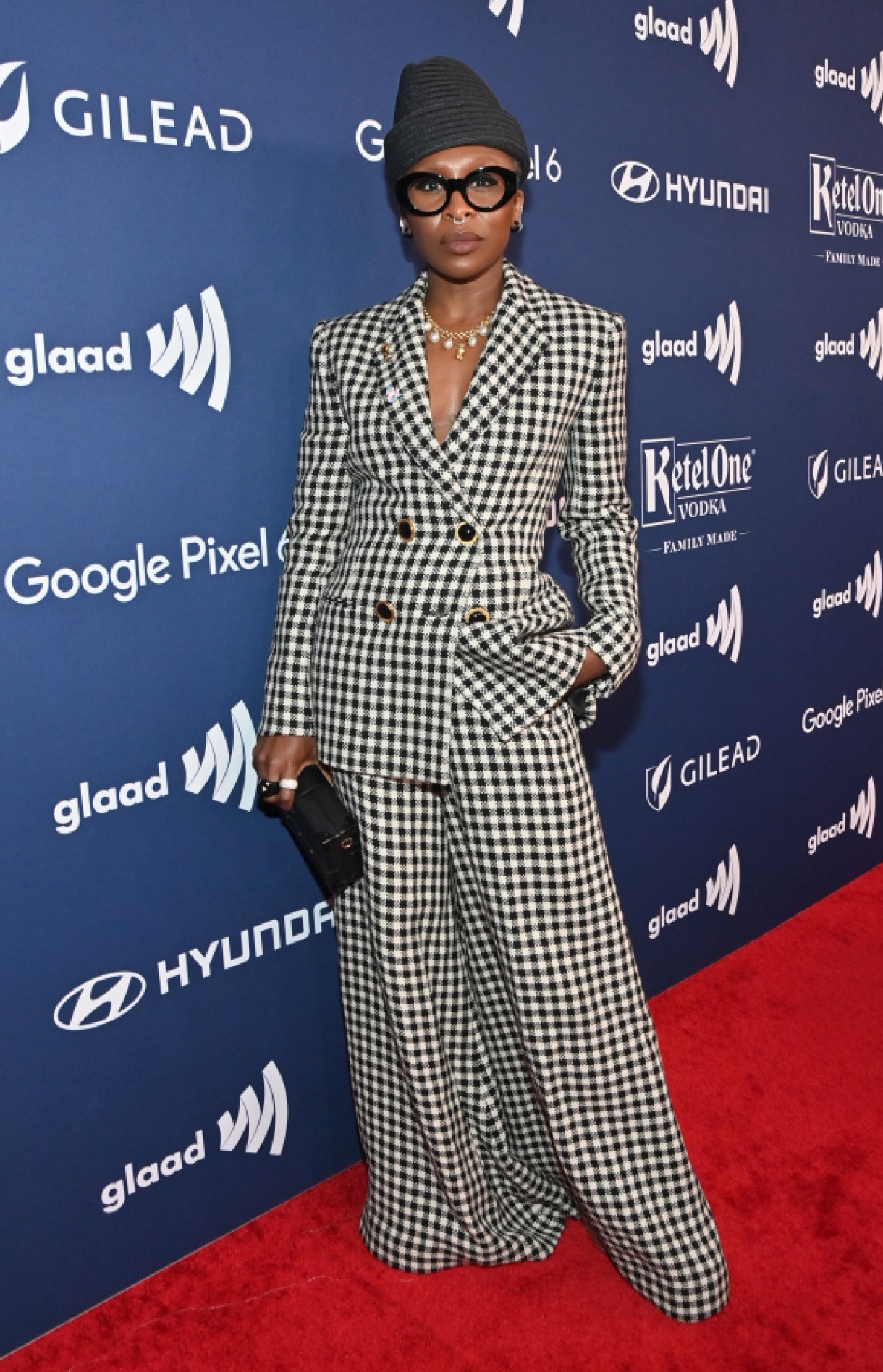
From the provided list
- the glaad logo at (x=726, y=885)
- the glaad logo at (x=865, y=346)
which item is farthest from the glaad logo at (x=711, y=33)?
the glaad logo at (x=726, y=885)

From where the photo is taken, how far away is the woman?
74.0 inches

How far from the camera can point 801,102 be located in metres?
3.13

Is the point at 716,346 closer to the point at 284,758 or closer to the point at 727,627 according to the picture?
the point at 727,627

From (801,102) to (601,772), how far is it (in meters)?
1.78

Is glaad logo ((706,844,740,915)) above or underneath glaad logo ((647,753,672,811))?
underneath

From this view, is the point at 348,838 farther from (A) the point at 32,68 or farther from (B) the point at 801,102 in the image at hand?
(B) the point at 801,102

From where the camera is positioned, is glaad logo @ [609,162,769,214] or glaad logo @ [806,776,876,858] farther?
glaad logo @ [806,776,876,858]

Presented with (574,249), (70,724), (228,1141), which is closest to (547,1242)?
(228,1141)

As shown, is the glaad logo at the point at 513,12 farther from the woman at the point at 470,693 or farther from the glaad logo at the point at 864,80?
the glaad logo at the point at 864,80

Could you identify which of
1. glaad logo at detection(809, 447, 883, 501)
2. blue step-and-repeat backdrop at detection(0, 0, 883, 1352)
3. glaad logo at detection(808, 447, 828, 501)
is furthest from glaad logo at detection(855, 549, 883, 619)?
blue step-and-repeat backdrop at detection(0, 0, 883, 1352)

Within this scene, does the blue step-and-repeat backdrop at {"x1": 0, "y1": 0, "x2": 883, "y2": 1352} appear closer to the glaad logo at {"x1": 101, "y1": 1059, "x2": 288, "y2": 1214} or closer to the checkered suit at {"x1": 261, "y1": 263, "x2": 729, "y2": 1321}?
the glaad logo at {"x1": 101, "y1": 1059, "x2": 288, "y2": 1214}

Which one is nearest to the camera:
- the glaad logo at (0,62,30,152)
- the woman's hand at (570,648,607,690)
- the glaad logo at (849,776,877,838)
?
the glaad logo at (0,62,30,152)

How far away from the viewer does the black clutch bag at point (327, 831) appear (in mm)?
1949

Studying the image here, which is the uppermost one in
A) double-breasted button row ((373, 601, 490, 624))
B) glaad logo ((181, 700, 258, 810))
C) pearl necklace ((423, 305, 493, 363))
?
pearl necklace ((423, 305, 493, 363))
